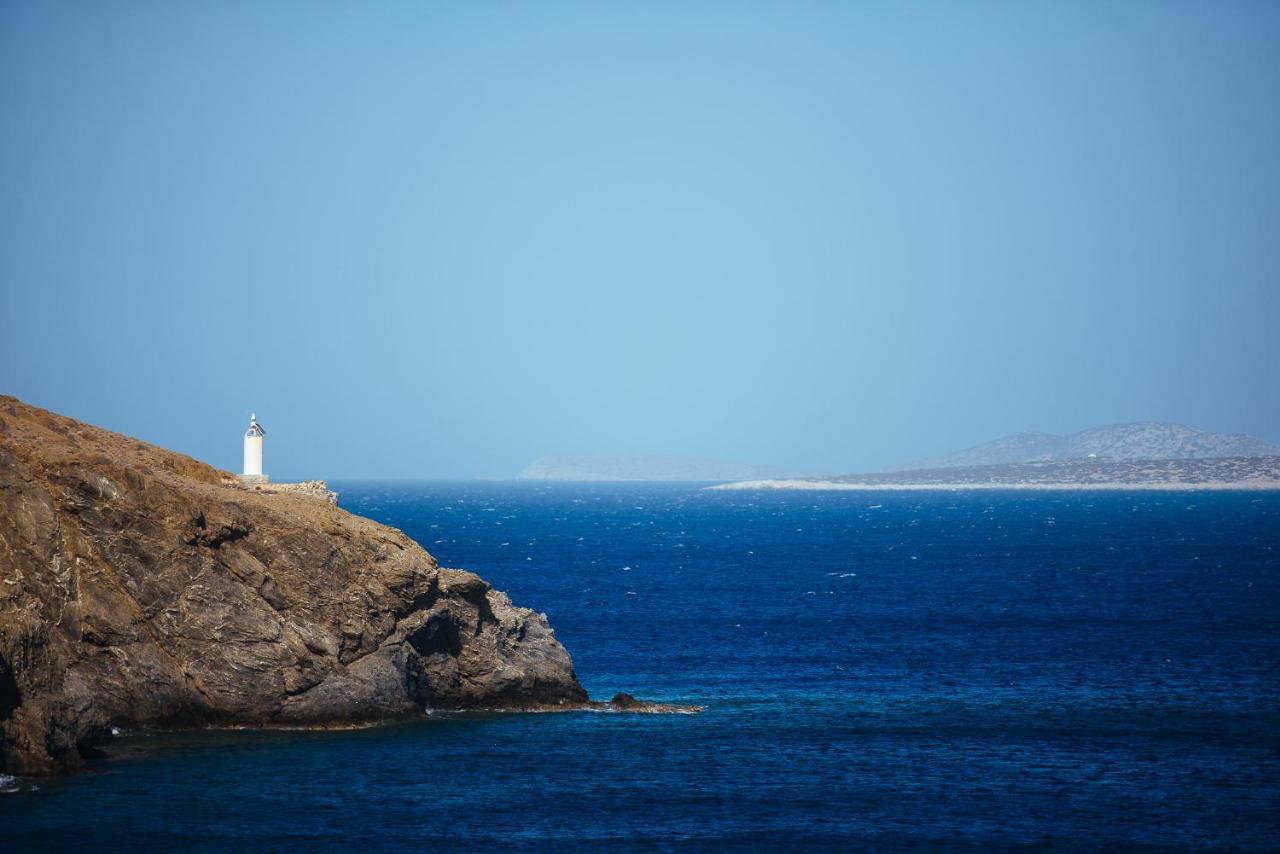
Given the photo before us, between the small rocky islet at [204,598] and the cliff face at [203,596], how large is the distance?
0.05 metres

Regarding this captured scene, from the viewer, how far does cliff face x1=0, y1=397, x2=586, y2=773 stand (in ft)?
146

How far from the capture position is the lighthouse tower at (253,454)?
5694 cm

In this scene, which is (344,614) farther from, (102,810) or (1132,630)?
(1132,630)

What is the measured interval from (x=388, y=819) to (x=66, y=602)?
15228 mm

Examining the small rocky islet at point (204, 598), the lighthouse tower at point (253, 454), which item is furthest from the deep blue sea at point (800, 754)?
the lighthouse tower at point (253, 454)

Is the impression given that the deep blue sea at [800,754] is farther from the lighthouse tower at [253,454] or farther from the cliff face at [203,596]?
the lighthouse tower at [253,454]

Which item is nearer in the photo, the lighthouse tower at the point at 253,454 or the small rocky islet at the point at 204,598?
the small rocky islet at the point at 204,598

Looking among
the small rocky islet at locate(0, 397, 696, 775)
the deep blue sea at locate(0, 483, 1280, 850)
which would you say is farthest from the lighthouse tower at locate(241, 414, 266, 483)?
the deep blue sea at locate(0, 483, 1280, 850)

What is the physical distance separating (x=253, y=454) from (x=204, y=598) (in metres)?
12.5

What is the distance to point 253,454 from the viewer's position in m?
57.9

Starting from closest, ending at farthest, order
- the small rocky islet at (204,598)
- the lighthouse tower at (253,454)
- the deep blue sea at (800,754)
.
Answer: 1. the deep blue sea at (800,754)
2. the small rocky islet at (204,598)
3. the lighthouse tower at (253,454)

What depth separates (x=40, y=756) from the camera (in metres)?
39.2

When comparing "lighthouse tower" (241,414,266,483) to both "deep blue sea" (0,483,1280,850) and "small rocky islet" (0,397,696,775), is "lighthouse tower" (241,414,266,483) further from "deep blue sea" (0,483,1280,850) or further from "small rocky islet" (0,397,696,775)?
"deep blue sea" (0,483,1280,850)

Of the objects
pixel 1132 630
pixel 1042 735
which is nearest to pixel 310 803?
pixel 1042 735
